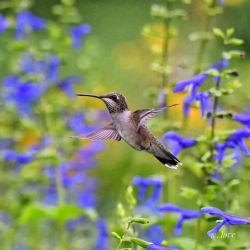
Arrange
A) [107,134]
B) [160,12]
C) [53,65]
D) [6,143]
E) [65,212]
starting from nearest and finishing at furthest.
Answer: [107,134]
[160,12]
[65,212]
[53,65]
[6,143]

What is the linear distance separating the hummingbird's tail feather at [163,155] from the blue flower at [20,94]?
1.76 meters

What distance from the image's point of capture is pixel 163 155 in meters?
2.05

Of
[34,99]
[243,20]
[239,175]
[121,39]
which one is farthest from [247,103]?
[121,39]

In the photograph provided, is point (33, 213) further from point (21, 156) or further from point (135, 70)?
point (135, 70)

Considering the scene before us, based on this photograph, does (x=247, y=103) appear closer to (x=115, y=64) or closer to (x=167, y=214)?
(x=167, y=214)

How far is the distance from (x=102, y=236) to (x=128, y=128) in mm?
1436

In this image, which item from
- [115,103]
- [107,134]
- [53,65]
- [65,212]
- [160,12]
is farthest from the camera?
[53,65]

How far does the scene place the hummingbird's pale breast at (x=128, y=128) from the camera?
6.48ft

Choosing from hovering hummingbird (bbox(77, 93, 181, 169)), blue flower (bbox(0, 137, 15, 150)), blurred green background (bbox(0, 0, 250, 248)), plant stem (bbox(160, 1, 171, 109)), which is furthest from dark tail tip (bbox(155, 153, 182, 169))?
blue flower (bbox(0, 137, 15, 150))

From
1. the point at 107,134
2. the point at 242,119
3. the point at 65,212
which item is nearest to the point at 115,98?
the point at 107,134

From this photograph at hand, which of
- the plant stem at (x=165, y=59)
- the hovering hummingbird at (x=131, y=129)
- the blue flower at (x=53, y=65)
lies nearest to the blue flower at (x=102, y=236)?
the plant stem at (x=165, y=59)

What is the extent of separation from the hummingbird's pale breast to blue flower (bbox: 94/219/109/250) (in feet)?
4.44

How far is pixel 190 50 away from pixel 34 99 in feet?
10.2

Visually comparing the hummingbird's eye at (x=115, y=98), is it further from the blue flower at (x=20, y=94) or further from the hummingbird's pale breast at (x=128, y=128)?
the blue flower at (x=20, y=94)
